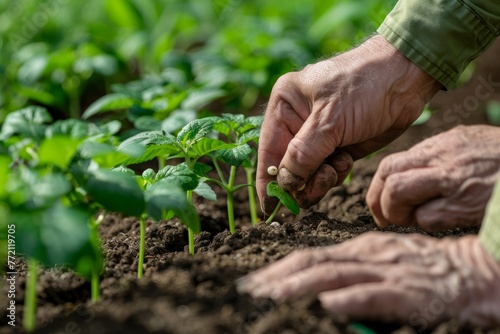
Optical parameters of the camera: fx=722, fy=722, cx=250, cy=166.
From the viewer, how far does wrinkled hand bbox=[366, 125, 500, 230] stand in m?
2.00

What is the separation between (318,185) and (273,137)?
0.22m

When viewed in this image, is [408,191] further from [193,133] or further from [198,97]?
[198,97]

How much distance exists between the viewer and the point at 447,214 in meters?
2.00

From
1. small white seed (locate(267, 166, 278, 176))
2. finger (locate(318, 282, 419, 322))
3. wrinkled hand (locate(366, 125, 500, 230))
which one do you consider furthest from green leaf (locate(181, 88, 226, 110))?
finger (locate(318, 282, 419, 322))

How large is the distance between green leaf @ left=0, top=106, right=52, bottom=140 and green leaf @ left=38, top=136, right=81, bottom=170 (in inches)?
43.8

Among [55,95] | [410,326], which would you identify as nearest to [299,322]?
[410,326]

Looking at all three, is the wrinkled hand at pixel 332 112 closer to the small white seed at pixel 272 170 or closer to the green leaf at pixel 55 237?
the small white seed at pixel 272 170

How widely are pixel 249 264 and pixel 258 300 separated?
0.29 m

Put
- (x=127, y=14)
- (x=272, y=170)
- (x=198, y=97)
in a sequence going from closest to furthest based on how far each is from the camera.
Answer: (x=272, y=170)
(x=198, y=97)
(x=127, y=14)

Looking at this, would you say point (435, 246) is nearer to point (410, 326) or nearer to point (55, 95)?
point (410, 326)

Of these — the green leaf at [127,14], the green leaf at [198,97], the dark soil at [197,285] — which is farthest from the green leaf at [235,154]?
the green leaf at [127,14]

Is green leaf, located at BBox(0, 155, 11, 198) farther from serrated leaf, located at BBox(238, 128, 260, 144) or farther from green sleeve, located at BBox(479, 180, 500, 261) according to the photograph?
green sleeve, located at BBox(479, 180, 500, 261)

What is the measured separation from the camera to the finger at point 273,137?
2389mm

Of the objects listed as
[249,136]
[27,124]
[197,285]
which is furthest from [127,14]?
[197,285]
